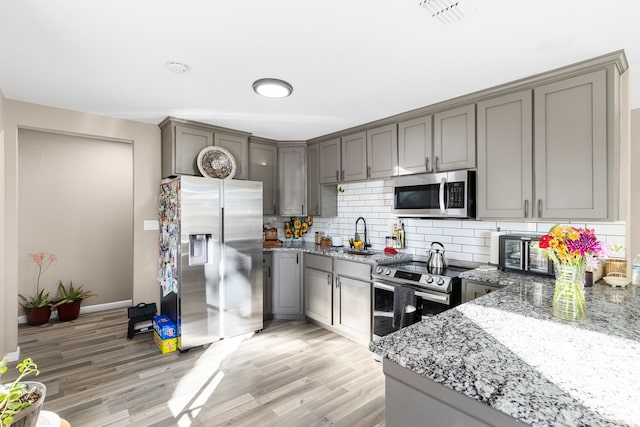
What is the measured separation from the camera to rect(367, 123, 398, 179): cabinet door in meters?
3.27

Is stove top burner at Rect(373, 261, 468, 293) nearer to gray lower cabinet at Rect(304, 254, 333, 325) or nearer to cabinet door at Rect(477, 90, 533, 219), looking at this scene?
cabinet door at Rect(477, 90, 533, 219)

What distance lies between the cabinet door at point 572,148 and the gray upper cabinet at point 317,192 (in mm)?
2389

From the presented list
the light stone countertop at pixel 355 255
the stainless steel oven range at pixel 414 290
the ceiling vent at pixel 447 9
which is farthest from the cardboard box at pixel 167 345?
the ceiling vent at pixel 447 9

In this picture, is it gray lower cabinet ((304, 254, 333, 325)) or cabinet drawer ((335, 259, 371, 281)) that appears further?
gray lower cabinet ((304, 254, 333, 325))

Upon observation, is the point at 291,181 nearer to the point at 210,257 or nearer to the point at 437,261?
the point at 210,257

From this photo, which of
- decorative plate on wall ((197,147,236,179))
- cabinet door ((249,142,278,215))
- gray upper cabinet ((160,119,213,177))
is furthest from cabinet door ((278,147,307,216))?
gray upper cabinet ((160,119,213,177))

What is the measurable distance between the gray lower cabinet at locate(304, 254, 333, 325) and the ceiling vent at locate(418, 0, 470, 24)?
248cm

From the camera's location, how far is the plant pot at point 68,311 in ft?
12.8

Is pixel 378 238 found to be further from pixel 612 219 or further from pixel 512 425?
pixel 512 425

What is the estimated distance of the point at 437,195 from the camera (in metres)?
2.82

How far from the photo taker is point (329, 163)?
4012mm

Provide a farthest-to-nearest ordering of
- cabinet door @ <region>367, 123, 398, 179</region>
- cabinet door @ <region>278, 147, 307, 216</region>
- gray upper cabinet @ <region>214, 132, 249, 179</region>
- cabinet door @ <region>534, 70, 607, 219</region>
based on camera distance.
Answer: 1. cabinet door @ <region>278, 147, 307, 216</region>
2. gray upper cabinet @ <region>214, 132, 249, 179</region>
3. cabinet door @ <region>367, 123, 398, 179</region>
4. cabinet door @ <region>534, 70, 607, 219</region>

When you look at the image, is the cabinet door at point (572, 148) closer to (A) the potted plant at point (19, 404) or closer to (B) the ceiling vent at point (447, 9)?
(B) the ceiling vent at point (447, 9)

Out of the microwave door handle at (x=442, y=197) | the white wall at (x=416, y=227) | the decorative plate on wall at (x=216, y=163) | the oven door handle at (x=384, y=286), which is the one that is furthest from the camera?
the decorative plate on wall at (x=216, y=163)
